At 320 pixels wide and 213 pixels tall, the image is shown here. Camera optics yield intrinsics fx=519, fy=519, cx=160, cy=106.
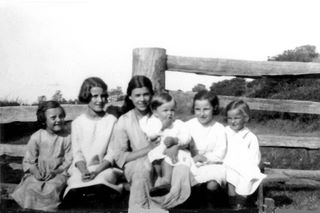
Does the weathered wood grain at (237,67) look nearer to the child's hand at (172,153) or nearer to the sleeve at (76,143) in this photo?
the child's hand at (172,153)

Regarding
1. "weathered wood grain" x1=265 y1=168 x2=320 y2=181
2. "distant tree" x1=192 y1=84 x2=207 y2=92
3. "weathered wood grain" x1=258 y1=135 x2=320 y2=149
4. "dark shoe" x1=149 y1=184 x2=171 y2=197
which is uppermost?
"distant tree" x1=192 y1=84 x2=207 y2=92

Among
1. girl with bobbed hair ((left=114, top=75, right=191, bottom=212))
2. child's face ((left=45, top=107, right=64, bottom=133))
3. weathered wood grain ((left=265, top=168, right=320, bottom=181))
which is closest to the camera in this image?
girl with bobbed hair ((left=114, top=75, right=191, bottom=212))

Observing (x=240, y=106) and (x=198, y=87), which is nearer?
(x=240, y=106)

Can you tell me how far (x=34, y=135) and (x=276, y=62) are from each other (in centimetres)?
201

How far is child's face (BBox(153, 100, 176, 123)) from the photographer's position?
148 inches

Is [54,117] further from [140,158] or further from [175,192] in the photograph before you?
[175,192]

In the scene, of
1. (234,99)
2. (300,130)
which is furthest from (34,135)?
(300,130)

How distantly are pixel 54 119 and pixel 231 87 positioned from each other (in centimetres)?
152

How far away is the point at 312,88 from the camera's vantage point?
16.9ft

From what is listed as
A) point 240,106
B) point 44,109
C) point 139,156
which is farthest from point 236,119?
point 44,109

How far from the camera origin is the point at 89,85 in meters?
3.79

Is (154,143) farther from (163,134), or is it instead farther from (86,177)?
(86,177)

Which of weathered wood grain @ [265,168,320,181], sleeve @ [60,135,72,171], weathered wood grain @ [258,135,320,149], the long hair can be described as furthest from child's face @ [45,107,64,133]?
weathered wood grain @ [265,168,320,181]

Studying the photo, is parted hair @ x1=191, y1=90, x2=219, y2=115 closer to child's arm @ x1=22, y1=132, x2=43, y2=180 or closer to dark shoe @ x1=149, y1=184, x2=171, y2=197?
dark shoe @ x1=149, y1=184, x2=171, y2=197
